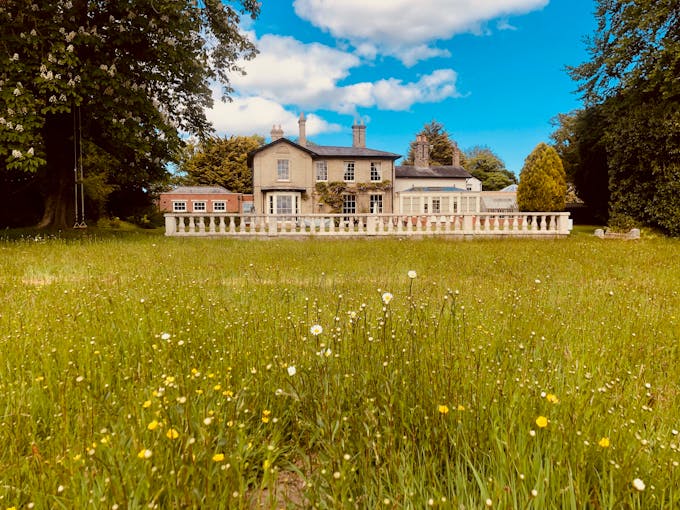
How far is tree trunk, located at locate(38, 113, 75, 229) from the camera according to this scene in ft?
47.2

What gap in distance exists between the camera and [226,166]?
5525cm

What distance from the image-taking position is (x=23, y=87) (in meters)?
10.5

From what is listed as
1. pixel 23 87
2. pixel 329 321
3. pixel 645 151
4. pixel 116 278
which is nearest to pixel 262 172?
pixel 23 87

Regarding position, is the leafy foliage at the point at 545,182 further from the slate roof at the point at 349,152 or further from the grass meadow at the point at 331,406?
the grass meadow at the point at 331,406

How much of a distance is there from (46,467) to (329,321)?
2.27 meters

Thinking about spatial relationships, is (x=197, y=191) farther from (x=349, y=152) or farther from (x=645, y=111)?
(x=645, y=111)

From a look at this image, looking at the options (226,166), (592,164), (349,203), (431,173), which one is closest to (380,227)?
(592,164)

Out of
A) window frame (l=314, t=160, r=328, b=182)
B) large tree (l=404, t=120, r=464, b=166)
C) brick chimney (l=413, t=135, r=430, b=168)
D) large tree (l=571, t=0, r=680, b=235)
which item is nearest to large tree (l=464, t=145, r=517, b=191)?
large tree (l=404, t=120, r=464, b=166)

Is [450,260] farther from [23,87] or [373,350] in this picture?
[23,87]

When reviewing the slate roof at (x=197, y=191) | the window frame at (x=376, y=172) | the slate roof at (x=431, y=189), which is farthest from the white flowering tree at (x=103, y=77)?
the slate roof at (x=197, y=191)

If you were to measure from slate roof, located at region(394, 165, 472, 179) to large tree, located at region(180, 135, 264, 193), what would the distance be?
25.0 metres

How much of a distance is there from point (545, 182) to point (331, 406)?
1281 inches

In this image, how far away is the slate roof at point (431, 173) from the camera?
38344mm

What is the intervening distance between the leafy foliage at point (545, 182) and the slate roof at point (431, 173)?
8.78m
